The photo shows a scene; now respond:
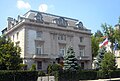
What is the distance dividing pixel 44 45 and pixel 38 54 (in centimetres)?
299

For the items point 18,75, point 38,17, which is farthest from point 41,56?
point 18,75

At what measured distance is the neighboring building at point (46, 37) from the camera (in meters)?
44.1

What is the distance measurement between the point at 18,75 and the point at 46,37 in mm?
19929

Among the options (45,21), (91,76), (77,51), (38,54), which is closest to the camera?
(91,76)

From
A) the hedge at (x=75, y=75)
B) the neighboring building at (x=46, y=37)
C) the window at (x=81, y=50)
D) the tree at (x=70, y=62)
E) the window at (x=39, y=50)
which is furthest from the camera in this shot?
the window at (x=81, y=50)

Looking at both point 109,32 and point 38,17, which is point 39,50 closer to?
point 38,17

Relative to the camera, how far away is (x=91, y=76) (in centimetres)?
3519

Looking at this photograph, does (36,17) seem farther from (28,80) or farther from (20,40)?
(28,80)

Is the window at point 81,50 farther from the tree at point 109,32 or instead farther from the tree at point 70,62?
the tree at point 70,62

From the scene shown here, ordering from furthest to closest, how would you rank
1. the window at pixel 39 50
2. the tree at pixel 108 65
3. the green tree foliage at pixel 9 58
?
1. the window at pixel 39 50
2. the tree at pixel 108 65
3. the green tree foliage at pixel 9 58

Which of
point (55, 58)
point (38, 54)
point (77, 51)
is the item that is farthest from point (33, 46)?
point (77, 51)

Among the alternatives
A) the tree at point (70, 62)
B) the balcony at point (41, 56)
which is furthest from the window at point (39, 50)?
the tree at point (70, 62)

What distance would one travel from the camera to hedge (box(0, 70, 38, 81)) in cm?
2681

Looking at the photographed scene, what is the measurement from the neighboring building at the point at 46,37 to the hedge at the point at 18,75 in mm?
14233
